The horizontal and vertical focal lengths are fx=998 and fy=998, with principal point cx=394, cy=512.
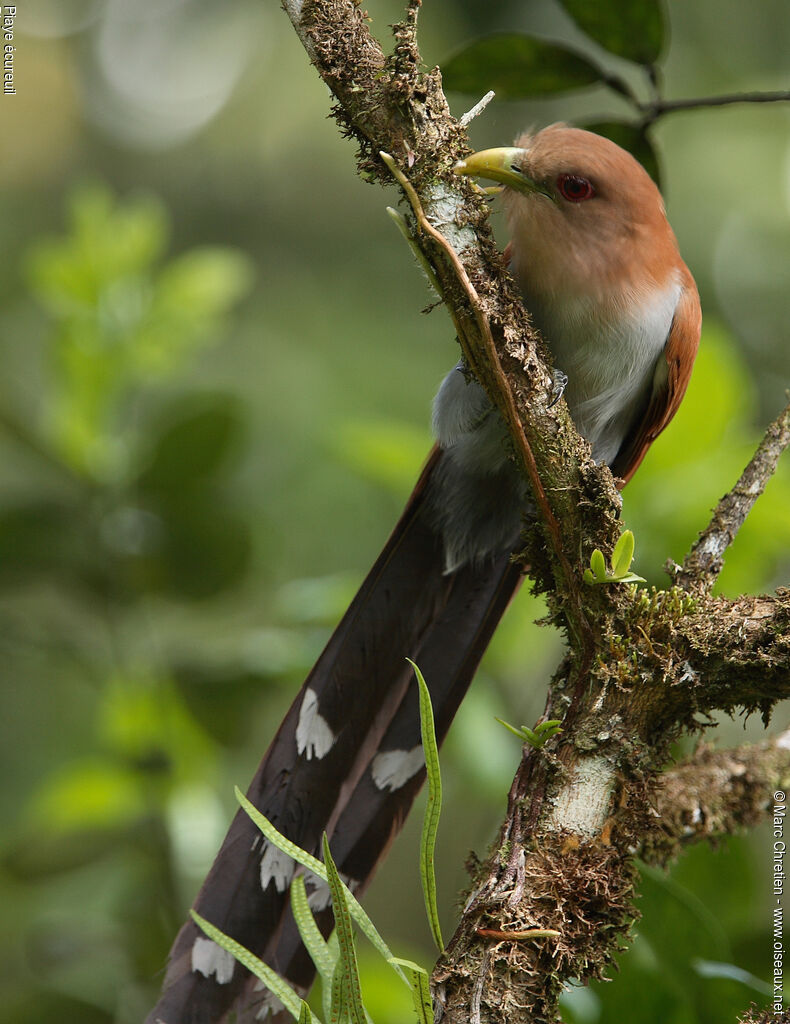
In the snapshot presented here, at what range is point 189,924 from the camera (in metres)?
1.93

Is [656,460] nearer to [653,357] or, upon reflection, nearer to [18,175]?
[653,357]

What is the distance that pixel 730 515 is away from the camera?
67.8 inches

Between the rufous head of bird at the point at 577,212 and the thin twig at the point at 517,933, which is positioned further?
the rufous head of bird at the point at 577,212

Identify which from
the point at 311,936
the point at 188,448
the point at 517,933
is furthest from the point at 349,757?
the point at 188,448

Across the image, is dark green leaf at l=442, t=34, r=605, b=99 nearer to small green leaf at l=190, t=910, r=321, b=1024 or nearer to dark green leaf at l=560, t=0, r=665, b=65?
dark green leaf at l=560, t=0, r=665, b=65

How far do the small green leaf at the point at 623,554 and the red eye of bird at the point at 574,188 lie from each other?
36.9 inches

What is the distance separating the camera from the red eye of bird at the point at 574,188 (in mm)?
2129

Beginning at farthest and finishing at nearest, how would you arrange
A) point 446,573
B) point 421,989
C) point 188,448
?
point 188,448
point 446,573
point 421,989

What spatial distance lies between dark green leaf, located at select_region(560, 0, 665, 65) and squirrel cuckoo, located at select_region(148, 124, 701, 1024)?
0.18 m

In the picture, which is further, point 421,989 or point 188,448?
point 188,448

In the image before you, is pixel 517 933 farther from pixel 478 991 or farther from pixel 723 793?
pixel 723 793

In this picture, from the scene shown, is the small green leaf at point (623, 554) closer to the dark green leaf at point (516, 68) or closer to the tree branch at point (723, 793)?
the tree branch at point (723, 793)

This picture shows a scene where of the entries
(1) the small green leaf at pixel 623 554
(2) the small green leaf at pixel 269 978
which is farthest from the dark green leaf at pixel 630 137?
(2) the small green leaf at pixel 269 978

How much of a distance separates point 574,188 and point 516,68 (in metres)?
0.27
